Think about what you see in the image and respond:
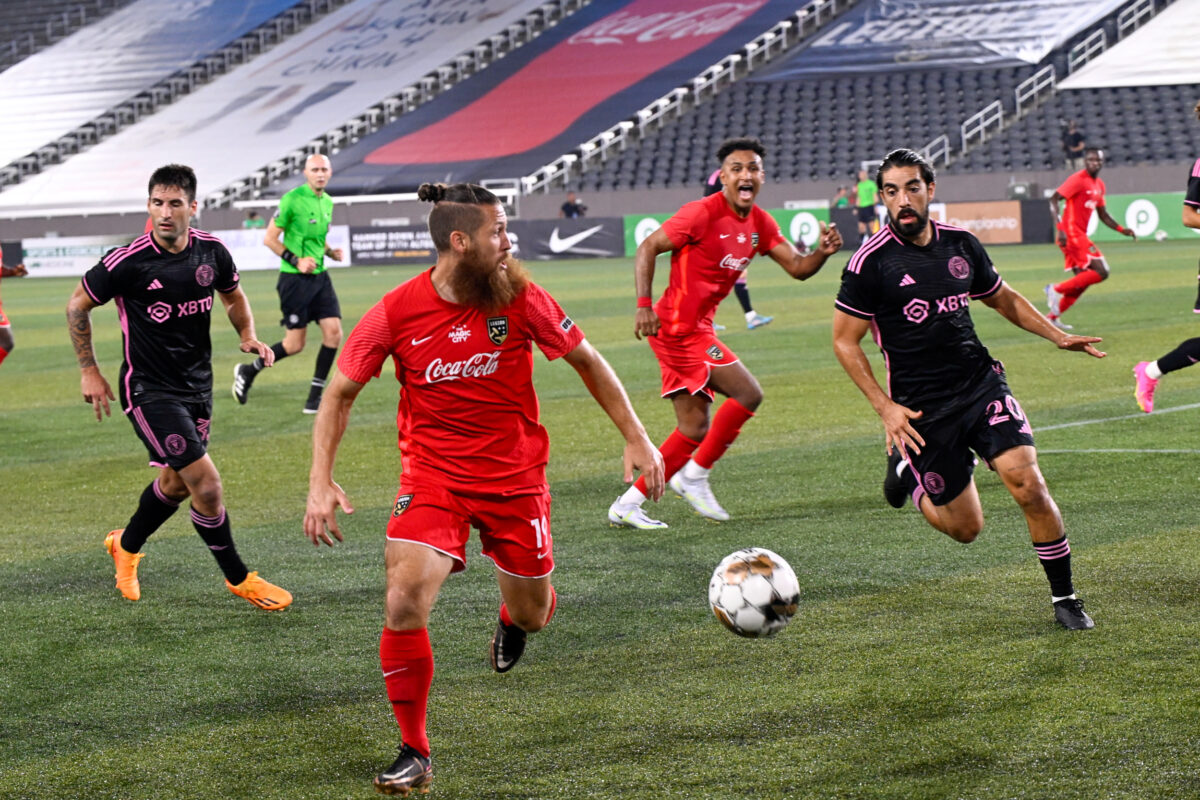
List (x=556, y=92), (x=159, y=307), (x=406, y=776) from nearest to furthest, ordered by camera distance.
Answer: (x=406, y=776) → (x=159, y=307) → (x=556, y=92)

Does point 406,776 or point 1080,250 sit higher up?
point 406,776

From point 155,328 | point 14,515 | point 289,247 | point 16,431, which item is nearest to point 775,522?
point 155,328

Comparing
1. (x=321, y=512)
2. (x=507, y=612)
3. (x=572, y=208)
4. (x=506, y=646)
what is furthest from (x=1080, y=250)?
(x=572, y=208)

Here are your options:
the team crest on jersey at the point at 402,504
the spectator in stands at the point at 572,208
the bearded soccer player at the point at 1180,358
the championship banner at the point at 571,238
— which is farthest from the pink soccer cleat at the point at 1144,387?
the spectator in stands at the point at 572,208

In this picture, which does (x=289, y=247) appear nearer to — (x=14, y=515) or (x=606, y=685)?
(x=14, y=515)

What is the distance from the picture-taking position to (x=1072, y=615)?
5.72 m

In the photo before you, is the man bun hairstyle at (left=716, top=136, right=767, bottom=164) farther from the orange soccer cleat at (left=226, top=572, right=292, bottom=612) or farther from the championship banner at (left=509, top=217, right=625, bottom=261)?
the championship banner at (left=509, top=217, right=625, bottom=261)

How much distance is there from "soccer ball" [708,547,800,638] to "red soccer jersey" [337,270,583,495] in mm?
1051

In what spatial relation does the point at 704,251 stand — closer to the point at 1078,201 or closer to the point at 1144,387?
the point at 1144,387

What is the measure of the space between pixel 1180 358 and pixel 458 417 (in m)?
7.27

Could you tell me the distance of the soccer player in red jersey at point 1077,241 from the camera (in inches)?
680

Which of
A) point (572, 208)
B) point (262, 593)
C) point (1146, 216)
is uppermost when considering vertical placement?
point (262, 593)

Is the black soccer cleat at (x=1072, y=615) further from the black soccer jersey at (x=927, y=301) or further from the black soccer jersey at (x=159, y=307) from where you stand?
the black soccer jersey at (x=159, y=307)

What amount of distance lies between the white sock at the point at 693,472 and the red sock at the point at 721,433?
0.02m
